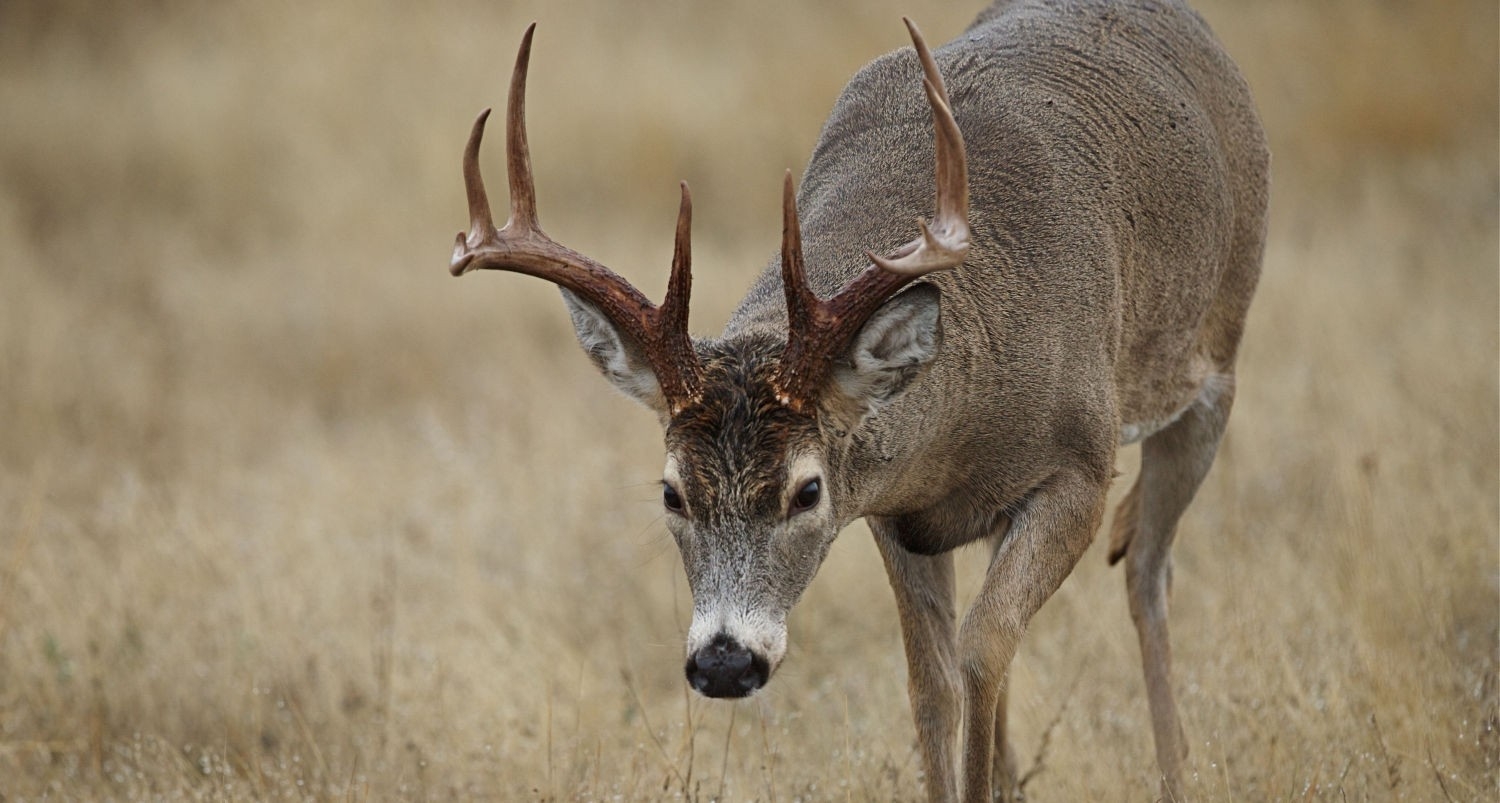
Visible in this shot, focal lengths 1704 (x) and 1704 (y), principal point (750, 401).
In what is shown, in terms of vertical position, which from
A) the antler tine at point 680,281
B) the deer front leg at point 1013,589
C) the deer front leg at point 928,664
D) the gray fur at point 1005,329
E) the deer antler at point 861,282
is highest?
the antler tine at point 680,281

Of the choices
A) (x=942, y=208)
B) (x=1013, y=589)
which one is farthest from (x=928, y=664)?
(x=942, y=208)

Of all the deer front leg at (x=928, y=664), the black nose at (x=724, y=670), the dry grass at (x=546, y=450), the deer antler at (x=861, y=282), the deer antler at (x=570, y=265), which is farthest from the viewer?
the dry grass at (x=546, y=450)

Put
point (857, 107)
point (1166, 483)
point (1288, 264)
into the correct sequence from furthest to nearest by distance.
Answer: point (1288, 264) < point (1166, 483) < point (857, 107)

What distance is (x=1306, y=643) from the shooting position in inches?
228

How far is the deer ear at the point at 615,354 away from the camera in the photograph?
3.91m

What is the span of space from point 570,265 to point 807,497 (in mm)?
747

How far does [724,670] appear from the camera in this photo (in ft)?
11.5

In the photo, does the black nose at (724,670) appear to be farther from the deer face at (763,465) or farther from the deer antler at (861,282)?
the deer antler at (861,282)

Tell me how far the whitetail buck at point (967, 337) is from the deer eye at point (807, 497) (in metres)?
0.01

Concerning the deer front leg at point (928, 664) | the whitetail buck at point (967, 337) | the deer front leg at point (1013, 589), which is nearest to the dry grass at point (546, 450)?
the deer front leg at point (928, 664)

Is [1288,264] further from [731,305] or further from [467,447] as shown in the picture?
[467,447]

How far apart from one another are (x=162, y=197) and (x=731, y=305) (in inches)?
241

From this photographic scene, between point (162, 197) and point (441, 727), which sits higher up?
point (162, 197)

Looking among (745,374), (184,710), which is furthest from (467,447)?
(745,374)
